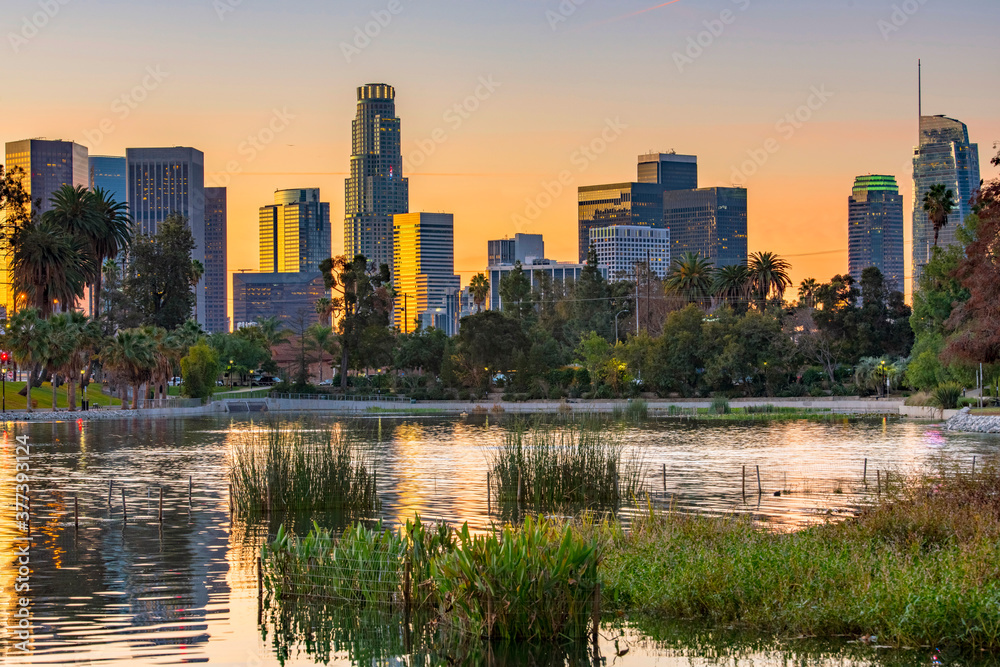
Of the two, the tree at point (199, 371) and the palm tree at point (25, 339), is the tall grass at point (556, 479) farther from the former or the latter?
the tree at point (199, 371)

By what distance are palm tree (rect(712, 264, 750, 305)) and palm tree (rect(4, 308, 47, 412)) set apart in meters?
68.2

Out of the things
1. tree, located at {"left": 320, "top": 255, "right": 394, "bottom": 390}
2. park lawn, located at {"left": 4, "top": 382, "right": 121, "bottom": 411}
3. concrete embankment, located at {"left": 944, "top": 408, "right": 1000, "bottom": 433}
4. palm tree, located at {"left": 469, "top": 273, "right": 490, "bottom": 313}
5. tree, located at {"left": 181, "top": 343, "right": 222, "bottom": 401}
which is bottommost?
concrete embankment, located at {"left": 944, "top": 408, "right": 1000, "bottom": 433}

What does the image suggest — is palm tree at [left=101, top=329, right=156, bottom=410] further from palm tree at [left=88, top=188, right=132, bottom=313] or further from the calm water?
palm tree at [left=88, top=188, right=132, bottom=313]

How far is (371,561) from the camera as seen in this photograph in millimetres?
14508

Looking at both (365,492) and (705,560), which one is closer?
(705,560)

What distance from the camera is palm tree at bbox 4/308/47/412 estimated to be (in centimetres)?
7200

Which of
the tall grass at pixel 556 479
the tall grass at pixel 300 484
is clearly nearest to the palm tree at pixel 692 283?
the tall grass at pixel 556 479

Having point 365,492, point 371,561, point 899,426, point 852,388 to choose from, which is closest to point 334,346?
point 852,388

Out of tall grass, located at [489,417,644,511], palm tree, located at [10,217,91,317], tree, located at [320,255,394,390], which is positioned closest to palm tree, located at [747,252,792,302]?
tree, located at [320,255,394,390]

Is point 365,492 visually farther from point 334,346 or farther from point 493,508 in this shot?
point 334,346

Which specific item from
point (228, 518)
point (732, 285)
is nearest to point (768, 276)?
point (732, 285)

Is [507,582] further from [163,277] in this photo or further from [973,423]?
[163,277]

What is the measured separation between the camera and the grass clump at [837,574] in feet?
39.9

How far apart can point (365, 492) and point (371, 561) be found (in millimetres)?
9332
